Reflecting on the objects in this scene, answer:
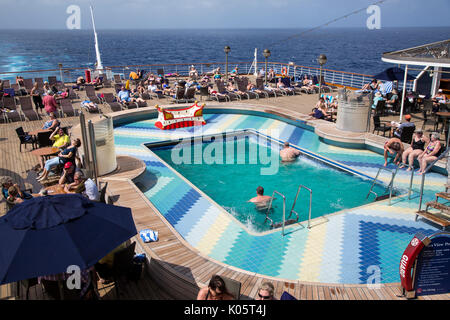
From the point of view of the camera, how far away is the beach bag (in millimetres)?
5586

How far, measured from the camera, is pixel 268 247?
19.8ft

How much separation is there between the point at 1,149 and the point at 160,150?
4179 millimetres

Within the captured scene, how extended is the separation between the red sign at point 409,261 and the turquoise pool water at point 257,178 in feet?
9.87

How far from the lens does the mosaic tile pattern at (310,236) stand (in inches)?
217

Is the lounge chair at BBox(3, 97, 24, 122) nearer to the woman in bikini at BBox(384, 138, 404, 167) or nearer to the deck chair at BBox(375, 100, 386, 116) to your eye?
the woman in bikini at BBox(384, 138, 404, 167)

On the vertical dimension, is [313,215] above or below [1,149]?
below

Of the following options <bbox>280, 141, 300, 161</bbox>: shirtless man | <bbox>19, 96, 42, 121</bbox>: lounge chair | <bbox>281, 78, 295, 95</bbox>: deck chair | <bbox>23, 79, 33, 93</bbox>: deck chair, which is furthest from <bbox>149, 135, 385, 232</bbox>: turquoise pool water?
<bbox>23, 79, 33, 93</bbox>: deck chair

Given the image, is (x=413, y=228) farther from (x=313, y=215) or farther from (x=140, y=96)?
(x=140, y=96)

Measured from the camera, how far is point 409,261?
13.8 ft

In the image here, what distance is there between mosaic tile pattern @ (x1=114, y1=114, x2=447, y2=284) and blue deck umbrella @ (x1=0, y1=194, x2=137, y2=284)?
242 cm

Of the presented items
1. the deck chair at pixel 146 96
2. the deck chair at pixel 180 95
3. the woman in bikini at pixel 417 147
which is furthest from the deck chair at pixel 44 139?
the woman in bikini at pixel 417 147

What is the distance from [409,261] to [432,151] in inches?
199

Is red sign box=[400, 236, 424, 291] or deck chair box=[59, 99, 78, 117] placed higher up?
deck chair box=[59, 99, 78, 117]
